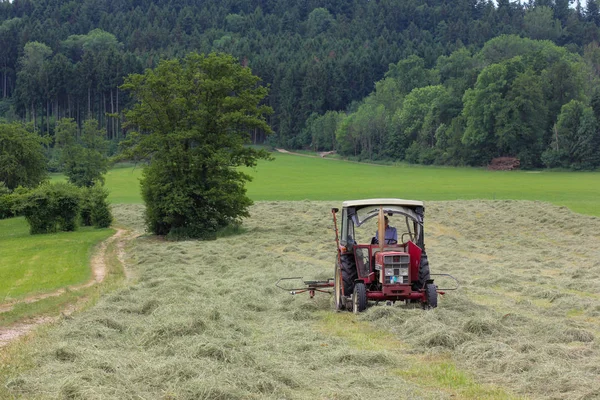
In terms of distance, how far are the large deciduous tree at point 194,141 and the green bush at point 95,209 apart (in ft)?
17.6

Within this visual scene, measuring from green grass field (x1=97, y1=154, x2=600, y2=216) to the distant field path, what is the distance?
15157 mm

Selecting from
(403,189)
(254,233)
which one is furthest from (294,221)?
(403,189)

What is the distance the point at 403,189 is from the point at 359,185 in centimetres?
755

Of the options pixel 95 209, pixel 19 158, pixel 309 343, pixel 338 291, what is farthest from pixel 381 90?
pixel 309 343

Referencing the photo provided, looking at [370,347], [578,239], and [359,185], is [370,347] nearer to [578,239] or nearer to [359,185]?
[578,239]

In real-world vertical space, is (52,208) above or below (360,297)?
below

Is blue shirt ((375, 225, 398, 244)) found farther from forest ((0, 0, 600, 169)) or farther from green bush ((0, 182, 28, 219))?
forest ((0, 0, 600, 169))

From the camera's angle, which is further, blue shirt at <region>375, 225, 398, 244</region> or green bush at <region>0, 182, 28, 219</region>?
green bush at <region>0, 182, 28, 219</region>

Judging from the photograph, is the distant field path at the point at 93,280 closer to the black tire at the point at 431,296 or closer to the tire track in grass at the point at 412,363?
the tire track in grass at the point at 412,363

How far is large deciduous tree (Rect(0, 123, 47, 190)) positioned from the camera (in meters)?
57.7

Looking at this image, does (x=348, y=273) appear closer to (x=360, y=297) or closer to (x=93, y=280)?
(x=360, y=297)

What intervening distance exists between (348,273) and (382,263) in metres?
1.17

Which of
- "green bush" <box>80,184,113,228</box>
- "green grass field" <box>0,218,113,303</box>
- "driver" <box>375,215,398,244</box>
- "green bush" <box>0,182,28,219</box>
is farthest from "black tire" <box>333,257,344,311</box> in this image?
"green bush" <box>0,182,28,219</box>

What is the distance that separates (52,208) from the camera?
41594 millimetres
